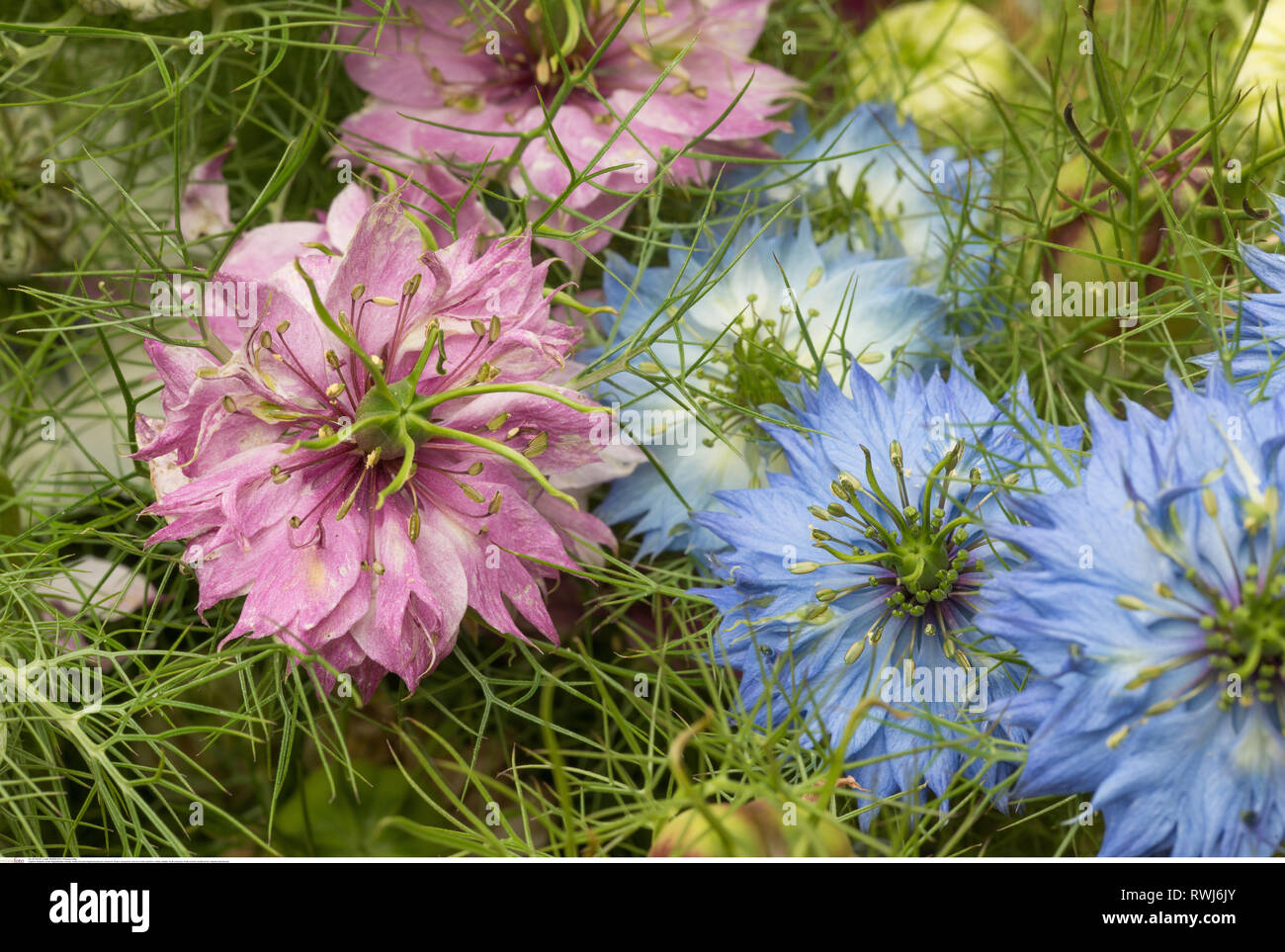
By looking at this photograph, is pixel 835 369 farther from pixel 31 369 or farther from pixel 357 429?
pixel 31 369

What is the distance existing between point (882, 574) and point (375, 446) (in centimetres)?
26

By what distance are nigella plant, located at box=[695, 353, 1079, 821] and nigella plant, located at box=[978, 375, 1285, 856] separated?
3.1 inches

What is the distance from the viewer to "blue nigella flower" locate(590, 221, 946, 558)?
0.68m

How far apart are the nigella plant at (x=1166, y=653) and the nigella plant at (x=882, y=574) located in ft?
0.26

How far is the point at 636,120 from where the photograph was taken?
0.70 metres

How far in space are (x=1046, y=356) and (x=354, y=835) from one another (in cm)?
53

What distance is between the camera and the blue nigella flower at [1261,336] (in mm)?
555
